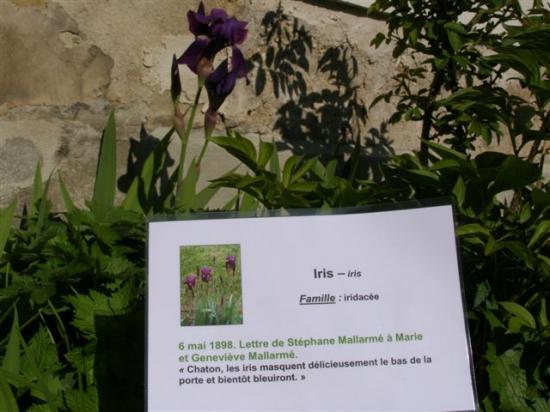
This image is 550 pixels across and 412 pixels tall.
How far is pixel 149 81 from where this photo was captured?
7.40ft

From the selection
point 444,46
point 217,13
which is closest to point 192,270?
point 217,13

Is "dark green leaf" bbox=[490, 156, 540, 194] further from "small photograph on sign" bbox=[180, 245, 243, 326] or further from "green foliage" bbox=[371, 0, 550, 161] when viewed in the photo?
"small photograph on sign" bbox=[180, 245, 243, 326]

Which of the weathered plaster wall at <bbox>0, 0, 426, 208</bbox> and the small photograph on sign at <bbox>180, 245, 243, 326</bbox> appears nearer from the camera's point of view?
the small photograph on sign at <bbox>180, 245, 243, 326</bbox>

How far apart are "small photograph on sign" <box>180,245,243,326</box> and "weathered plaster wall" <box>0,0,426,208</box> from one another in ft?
3.63

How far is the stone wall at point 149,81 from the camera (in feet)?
6.91

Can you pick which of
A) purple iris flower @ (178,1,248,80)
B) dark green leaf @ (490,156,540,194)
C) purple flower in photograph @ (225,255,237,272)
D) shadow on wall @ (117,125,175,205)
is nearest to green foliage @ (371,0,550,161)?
dark green leaf @ (490,156,540,194)

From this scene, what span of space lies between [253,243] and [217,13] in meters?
0.87

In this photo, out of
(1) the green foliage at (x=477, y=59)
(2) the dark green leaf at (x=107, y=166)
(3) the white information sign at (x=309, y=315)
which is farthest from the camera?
(2) the dark green leaf at (x=107, y=166)

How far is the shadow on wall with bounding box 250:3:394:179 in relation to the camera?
7.76 ft

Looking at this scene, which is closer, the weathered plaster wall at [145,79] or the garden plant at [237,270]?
the garden plant at [237,270]

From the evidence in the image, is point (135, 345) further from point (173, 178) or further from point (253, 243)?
point (173, 178)

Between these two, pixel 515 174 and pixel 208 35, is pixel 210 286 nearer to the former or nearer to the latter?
pixel 515 174

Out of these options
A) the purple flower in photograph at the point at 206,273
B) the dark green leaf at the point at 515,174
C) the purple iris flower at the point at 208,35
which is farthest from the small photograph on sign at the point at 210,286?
the purple iris flower at the point at 208,35

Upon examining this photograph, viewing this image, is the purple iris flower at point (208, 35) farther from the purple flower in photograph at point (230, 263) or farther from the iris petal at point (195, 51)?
the purple flower in photograph at point (230, 263)
